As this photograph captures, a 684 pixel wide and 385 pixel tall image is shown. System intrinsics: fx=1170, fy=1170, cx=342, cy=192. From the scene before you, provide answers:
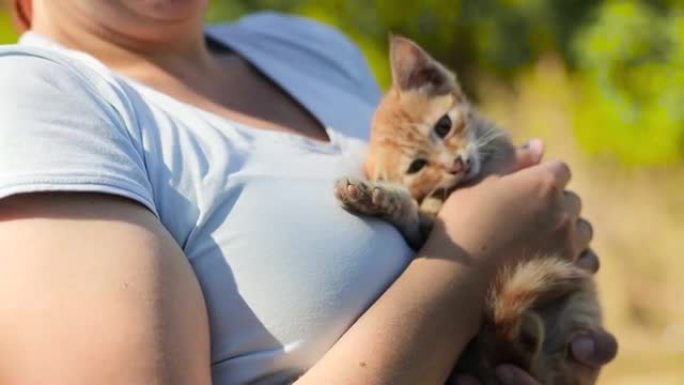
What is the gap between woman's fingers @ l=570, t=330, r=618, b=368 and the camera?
1457 mm

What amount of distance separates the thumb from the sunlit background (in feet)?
6.38

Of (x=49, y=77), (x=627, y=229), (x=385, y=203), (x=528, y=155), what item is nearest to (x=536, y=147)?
(x=528, y=155)

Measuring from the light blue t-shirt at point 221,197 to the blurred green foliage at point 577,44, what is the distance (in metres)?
2.40

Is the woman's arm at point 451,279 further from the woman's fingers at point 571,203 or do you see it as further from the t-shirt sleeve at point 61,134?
the t-shirt sleeve at point 61,134

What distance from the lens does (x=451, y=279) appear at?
137cm

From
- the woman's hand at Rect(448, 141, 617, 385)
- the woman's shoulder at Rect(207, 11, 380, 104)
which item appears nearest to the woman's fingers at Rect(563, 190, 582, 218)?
the woman's hand at Rect(448, 141, 617, 385)

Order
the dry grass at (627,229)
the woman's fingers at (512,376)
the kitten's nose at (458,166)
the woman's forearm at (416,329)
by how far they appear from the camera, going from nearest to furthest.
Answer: the woman's forearm at (416,329) < the woman's fingers at (512,376) < the kitten's nose at (458,166) < the dry grass at (627,229)

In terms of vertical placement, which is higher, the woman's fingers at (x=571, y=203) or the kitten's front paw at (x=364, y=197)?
the woman's fingers at (x=571, y=203)

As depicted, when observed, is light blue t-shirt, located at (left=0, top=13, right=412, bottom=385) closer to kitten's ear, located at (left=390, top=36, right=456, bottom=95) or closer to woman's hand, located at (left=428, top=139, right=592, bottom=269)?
woman's hand, located at (left=428, top=139, right=592, bottom=269)

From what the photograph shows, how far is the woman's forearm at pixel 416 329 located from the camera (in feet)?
4.04

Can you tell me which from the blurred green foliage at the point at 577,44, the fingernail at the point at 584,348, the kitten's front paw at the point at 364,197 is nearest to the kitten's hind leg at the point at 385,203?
the kitten's front paw at the point at 364,197

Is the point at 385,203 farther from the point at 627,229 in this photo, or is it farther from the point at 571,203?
the point at 627,229

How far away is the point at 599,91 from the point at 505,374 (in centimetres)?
278

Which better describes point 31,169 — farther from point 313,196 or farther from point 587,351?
point 587,351
